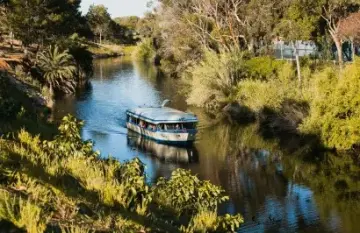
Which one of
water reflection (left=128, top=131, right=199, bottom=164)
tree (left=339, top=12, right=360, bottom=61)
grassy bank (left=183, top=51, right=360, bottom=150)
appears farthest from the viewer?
tree (left=339, top=12, right=360, bottom=61)

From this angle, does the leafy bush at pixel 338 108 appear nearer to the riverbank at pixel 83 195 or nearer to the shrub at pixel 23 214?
the riverbank at pixel 83 195

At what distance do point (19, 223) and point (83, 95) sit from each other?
52008mm

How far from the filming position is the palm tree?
5753cm

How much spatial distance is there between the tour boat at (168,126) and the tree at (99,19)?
10843 cm

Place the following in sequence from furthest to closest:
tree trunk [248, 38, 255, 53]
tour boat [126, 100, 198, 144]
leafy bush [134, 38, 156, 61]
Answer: leafy bush [134, 38, 156, 61] < tree trunk [248, 38, 255, 53] < tour boat [126, 100, 198, 144]

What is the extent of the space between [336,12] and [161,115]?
25890 mm

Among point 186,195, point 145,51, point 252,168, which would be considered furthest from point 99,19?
point 186,195

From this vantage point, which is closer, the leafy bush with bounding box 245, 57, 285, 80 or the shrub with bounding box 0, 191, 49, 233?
the shrub with bounding box 0, 191, 49, 233

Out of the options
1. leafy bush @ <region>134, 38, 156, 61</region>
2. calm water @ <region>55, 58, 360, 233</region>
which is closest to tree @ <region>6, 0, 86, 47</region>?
calm water @ <region>55, 58, 360, 233</region>

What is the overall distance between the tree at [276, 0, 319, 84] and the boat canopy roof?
16.5 metres

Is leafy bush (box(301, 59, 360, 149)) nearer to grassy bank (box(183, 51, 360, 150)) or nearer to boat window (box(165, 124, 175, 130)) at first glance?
grassy bank (box(183, 51, 360, 150))

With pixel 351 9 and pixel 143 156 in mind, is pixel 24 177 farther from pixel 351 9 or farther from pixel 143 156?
pixel 351 9

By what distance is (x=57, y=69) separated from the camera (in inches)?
2286

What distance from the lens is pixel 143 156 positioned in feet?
114
